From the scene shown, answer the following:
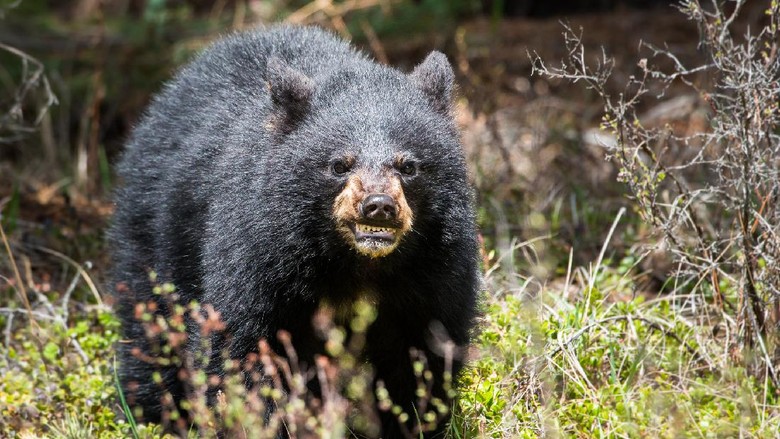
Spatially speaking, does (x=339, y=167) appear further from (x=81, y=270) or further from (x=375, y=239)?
(x=81, y=270)

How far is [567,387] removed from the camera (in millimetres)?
5012

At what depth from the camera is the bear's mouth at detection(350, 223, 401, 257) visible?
429 cm

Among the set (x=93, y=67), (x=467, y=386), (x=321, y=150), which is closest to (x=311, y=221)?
(x=321, y=150)

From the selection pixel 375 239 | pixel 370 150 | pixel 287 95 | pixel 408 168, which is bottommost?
pixel 375 239

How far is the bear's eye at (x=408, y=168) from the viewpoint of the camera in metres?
4.51

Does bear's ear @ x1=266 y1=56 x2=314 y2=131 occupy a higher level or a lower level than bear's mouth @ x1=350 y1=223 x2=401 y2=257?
higher

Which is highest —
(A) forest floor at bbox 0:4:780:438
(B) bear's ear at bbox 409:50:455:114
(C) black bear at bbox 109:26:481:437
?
(B) bear's ear at bbox 409:50:455:114

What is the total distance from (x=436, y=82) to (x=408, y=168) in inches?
24.6

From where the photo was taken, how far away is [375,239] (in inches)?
169

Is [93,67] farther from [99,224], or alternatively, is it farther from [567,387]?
[567,387]

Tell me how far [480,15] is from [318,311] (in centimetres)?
762

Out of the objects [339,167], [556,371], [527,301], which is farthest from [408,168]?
[527,301]

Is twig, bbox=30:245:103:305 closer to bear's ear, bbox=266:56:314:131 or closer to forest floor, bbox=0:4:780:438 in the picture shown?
forest floor, bbox=0:4:780:438

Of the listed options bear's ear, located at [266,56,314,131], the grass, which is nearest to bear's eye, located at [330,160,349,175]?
bear's ear, located at [266,56,314,131]
